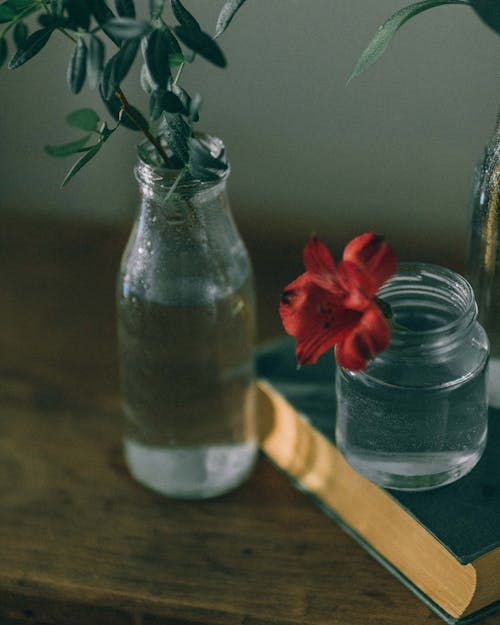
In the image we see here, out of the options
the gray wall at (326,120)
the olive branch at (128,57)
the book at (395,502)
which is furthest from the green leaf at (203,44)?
the gray wall at (326,120)

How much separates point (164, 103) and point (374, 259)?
0.15 meters

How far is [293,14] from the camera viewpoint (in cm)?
95

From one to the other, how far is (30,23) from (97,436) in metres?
0.47

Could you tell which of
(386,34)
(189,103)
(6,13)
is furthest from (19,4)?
(386,34)

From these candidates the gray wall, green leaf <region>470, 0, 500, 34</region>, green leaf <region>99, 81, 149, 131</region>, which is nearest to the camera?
green leaf <region>470, 0, 500, 34</region>

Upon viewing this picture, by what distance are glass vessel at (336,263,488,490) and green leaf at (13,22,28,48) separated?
10.9 inches

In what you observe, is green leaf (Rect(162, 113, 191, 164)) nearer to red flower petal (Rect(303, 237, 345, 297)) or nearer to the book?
red flower petal (Rect(303, 237, 345, 297))

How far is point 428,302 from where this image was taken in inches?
26.4

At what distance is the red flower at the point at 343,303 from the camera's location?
0.53m

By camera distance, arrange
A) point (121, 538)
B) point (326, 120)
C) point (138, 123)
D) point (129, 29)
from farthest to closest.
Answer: point (326, 120) → point (121, 538) → point (138, 123) → point (129, 29)

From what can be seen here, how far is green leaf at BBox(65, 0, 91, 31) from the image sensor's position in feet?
1.74

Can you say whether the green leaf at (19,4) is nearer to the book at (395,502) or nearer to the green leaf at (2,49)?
the green leaf at (2,49)

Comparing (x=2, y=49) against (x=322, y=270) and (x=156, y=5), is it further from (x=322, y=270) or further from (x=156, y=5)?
(x=322, y=270)

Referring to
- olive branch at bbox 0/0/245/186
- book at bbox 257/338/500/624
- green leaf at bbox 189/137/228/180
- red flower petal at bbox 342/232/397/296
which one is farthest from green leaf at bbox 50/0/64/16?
book at bbox 257/338/500/624
